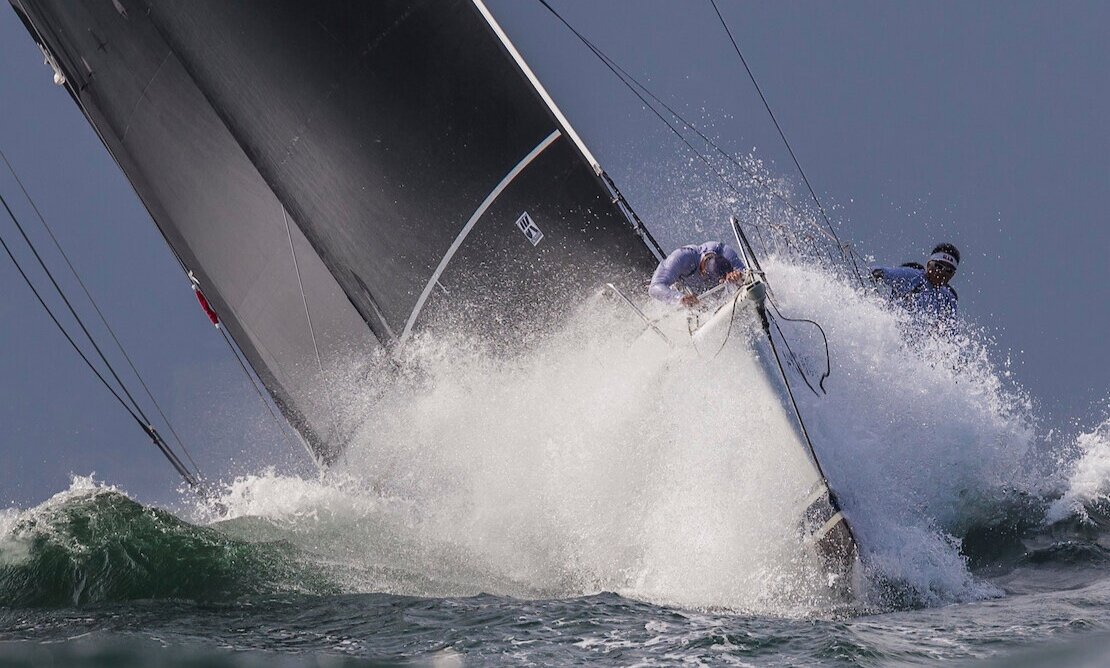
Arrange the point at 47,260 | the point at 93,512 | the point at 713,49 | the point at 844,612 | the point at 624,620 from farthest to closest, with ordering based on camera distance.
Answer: the point at 47,260 < the point at 713,49 < the point at 93,512 < the point at 844,612 < the point at 624,620

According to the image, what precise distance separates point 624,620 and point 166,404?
67.0 ft

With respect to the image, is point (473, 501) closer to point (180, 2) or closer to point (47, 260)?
point (180, 2)

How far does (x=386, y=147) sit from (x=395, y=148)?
44 mm

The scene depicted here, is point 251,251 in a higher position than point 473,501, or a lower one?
higher

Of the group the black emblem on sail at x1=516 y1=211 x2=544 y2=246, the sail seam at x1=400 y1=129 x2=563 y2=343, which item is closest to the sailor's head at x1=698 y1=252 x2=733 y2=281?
the black emblem on sail at x1=516 y1=211 x2=544 y2=246

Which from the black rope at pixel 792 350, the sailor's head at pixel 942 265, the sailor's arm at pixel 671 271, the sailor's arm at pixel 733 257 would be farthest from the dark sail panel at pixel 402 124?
the sailor's head at pixel 942 265

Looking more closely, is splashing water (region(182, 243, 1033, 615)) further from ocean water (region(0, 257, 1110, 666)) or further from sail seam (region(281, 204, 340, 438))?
sail seam (region(281, 204, 340, 438))

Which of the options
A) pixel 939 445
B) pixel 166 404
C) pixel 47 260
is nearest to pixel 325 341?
pixel 939 445

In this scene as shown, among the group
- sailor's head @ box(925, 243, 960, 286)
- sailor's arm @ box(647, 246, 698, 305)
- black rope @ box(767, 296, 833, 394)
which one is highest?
sailor's head @ box(925, 243, 960, 286)

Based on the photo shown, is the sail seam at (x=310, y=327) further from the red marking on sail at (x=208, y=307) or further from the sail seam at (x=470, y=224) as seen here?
the red marking on sail at (x=208, y=307)

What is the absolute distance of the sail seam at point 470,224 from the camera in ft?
17.7

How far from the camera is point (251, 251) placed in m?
6.57

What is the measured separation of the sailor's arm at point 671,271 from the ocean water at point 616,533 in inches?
6.6

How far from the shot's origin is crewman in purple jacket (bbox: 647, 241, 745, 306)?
5008 millimetres
